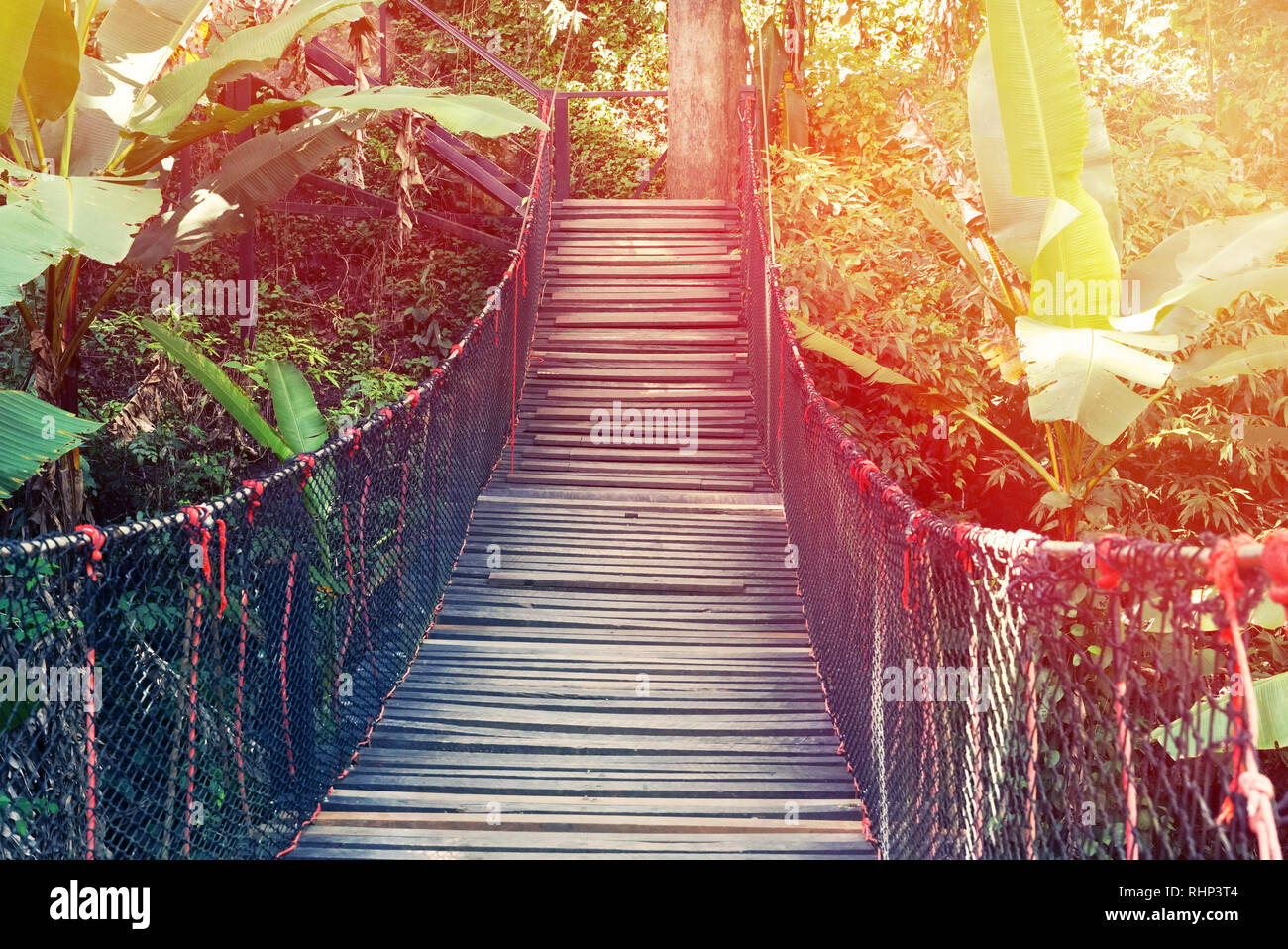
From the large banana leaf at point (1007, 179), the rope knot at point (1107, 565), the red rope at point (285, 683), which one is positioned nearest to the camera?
the rope knot at point (1107, 565)

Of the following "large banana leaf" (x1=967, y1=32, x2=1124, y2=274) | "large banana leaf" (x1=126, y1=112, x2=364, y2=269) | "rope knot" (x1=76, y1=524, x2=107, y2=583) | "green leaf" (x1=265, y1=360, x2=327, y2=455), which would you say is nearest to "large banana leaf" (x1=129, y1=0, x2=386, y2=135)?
"large banana leaf" (x1=126, y1=112, x2=364, y2=269)

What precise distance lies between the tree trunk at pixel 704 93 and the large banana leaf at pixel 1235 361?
470 centimetres

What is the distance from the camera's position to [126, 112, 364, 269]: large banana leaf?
4.22 m

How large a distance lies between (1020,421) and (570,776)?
412cm

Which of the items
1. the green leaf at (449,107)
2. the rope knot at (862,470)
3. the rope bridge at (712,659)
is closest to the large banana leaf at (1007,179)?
the rope bridge at (712,659)

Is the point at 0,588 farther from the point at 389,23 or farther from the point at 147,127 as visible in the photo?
the point at 389,23

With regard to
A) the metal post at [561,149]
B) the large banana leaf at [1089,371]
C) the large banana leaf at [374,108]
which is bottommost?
the large banana leaf at [1089,371]

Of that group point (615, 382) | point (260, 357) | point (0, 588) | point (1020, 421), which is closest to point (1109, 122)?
point (1020, 421)

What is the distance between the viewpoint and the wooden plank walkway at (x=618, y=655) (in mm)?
2736

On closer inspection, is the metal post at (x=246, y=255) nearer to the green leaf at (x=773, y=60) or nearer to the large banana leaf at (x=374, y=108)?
the large banana leaf at (x=374, y=108)

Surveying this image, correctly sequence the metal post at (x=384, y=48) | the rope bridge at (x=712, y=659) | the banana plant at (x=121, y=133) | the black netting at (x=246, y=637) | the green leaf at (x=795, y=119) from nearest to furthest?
the rope bridge at (x=712, y=659) → the black netting at (x=246, y=637) → the banana plant at (x=121, y=133) → the green leaf at (x=795, y=119) → the metal post at (x=384, y=48)

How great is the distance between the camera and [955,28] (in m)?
7.40

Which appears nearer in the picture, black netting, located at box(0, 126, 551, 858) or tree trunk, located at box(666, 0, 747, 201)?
black netting, located at box(0, 126, 551, 858)

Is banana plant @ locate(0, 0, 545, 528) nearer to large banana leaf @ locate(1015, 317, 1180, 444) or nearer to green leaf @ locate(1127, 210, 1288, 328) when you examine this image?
large banana leaf @ locate(1015, 317, 1180, 444)
